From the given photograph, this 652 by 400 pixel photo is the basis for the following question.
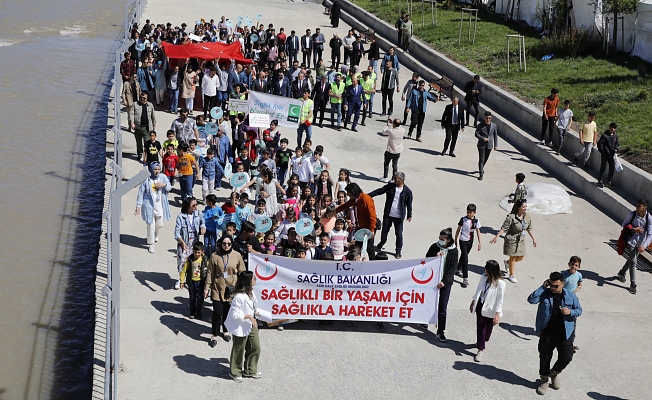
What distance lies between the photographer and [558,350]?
34.9ft

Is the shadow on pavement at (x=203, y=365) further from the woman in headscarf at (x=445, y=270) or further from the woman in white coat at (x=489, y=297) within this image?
the woman in white coat at (x=489, y=297)

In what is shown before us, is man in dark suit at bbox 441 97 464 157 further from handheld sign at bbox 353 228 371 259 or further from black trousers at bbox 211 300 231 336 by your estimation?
black trousers at bbox 211 300 231 336

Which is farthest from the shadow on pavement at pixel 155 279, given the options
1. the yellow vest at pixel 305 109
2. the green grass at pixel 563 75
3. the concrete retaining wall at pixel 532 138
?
the green grass at pixel 563 75

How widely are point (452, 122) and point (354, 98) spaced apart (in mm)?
2854

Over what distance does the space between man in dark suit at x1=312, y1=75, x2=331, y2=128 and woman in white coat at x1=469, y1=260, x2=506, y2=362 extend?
11.5 metres

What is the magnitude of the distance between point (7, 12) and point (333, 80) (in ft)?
78.9

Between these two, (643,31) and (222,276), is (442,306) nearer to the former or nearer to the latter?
(222,276)

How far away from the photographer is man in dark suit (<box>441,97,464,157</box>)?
20031mm

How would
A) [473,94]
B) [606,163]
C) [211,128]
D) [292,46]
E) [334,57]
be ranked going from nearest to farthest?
[211,128], [606,163], [473,94], [334,57], [292,46]

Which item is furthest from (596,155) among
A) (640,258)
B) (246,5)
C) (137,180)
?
(246,5)

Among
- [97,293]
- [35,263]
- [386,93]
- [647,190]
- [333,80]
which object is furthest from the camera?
[386,93]

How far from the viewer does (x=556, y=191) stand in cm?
1817

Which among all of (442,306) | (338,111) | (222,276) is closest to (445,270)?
(442,306)

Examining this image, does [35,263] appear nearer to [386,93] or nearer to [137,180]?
[137,180]
